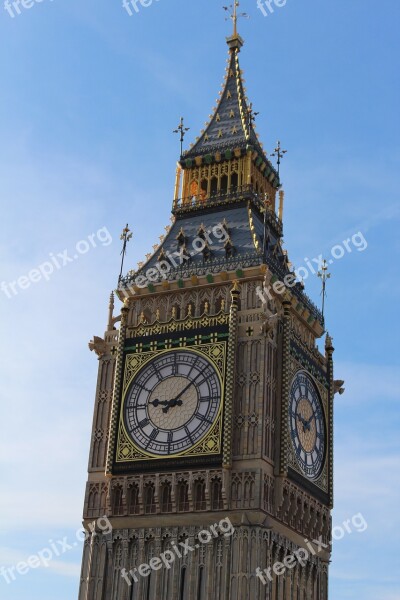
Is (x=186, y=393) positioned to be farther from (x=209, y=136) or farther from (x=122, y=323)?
(x=209, y=136)

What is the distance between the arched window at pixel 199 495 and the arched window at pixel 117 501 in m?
3.40

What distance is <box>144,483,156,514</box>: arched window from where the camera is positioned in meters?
43.2

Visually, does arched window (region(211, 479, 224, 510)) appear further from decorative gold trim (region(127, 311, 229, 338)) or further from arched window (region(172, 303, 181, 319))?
arched window (region(172, 303, 181, 319))

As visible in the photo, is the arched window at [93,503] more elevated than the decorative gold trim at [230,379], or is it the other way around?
the decorative gold trim at [230,379]

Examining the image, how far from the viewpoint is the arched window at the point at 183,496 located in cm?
4253

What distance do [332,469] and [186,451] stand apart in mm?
8357

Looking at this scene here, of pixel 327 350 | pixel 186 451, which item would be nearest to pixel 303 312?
pixel 327 350

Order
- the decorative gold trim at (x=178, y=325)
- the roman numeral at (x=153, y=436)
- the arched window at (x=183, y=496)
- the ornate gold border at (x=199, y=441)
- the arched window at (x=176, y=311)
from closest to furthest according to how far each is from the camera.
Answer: the arched window at (x=183, y=496), the ornate gold border at (x=199, y=441), the roman numeral at (x=153, y=436), the decorative gold trim at (x=178, y=325), the arched window at (x=176, y=311)

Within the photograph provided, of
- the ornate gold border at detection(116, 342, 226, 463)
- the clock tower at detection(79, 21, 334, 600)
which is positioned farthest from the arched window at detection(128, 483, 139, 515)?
the ornate gold border at detection(116, 342, 226, 463)

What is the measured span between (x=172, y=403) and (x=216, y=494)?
4.49 metres

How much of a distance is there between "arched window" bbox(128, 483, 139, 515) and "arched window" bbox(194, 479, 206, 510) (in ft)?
8.77

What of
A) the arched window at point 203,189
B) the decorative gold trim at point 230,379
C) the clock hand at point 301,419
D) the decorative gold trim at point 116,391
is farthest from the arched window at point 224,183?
the clock hand at point 301,419

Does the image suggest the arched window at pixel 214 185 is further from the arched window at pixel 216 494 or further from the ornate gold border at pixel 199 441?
the arched window at pixel 216 494

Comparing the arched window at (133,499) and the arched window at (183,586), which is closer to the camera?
the arched window at (183,586)
